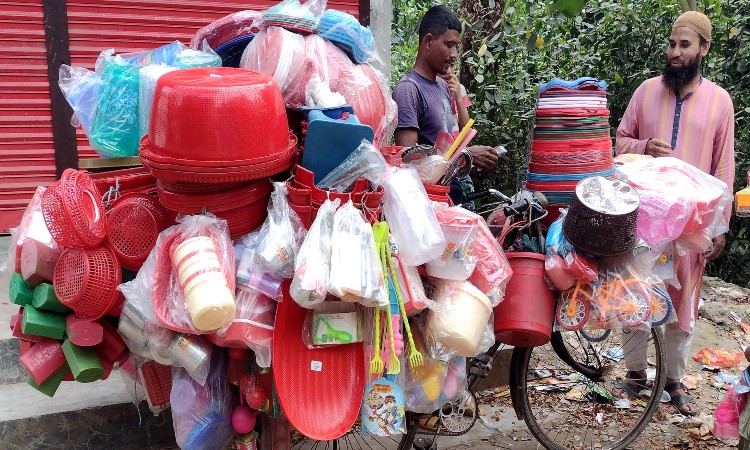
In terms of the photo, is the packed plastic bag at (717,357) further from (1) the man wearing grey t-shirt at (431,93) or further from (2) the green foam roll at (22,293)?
(2) the green foam roll at (22,293)

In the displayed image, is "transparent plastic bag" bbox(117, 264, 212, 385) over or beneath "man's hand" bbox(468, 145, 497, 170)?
beneath

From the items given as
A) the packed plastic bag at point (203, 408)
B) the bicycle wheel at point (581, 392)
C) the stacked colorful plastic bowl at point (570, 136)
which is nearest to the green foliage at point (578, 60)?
the bicycle wheel at point (581, 392)

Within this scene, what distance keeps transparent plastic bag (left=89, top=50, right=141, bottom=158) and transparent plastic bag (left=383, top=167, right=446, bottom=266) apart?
1043mm

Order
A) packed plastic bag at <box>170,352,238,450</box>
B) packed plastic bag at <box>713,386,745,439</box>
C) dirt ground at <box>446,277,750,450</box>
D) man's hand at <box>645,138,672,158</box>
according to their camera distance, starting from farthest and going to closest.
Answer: man's hand at <box>645,138,672,158</box> → dirt ground at <box>446,277,750,450</box> → packed plastic bag at <box>713,386,745,439</box> → packed plastic bag at <box>170,352,238,450</box>

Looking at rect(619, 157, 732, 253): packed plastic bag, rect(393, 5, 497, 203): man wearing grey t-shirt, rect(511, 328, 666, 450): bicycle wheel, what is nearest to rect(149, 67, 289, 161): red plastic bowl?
rect(393, 5, 497, 203): man wearing grey t-shirt

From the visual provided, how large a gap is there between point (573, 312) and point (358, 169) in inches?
43.8

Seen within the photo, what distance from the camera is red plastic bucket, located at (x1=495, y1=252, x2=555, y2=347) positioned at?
2725mm

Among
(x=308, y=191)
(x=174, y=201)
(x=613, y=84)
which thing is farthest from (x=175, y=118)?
(x=613, y=84)

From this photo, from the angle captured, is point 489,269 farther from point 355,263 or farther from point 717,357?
point 717,357

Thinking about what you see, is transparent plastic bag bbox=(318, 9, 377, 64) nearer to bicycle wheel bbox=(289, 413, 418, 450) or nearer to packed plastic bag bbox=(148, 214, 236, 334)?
packed plastic bag bbox=(148, 214, 236, 334)

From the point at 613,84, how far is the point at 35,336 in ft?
19.9

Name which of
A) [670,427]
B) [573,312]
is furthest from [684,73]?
[670,427]

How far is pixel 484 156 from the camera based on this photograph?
363 centimetres

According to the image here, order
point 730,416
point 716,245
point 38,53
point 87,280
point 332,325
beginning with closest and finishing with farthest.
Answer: point 87,280 < point 332,325 < point 730,416 < point 716,245 < point 38,53
